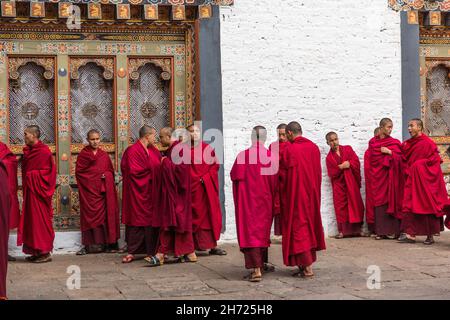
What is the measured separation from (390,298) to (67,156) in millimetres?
5085

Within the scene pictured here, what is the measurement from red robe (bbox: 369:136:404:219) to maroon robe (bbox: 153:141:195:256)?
310cm

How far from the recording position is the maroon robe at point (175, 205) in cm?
827

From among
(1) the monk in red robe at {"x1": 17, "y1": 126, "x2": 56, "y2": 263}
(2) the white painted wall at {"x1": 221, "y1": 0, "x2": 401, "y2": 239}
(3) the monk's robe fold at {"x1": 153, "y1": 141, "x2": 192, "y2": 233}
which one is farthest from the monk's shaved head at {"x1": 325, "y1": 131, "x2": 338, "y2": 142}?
(1) the monk in red robe at {"x1": 17, "y1": 126, "x2": 56, "y2": 263}

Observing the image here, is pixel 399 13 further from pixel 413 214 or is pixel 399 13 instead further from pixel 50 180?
pixel 50 180

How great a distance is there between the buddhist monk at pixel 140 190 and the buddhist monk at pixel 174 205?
1.26ft

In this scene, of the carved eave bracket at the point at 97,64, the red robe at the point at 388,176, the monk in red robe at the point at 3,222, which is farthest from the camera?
the red robe at the point at 388,176

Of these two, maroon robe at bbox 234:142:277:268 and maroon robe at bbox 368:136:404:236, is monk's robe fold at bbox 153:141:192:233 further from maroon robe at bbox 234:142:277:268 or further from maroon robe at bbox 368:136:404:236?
maroon robe at bbox 368:136:404:236

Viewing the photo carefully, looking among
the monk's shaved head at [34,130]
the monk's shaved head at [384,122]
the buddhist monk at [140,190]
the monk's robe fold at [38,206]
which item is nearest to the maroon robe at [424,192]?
the monk's shaved head at [384,122]

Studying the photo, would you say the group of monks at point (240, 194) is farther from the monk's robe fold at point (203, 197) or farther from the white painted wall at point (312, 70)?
the white painted wall at point (312, 70)

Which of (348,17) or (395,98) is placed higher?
(348,17)

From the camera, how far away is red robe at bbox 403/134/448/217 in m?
9.69

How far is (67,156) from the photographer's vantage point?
9773 millimetres
